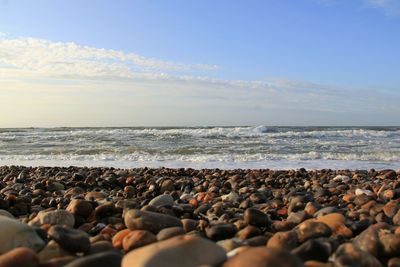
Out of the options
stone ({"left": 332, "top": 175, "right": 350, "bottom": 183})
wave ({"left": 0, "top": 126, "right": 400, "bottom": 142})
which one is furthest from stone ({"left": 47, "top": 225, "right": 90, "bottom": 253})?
wave ({"left": 0, "top": 126, "right": 400, "bottom": 142})

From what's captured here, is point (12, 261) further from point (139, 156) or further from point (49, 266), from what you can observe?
point (139, 156)

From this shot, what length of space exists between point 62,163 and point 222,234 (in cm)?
1055

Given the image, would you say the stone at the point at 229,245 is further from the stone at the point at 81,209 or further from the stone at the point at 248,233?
the stone at the point at 81,209

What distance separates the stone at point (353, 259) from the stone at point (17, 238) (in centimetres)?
141

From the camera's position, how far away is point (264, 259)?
58.4 inches

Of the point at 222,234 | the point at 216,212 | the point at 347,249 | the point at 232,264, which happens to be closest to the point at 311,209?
the point at 216,212

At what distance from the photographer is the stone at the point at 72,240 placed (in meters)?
2.02

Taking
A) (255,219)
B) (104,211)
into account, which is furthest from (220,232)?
(104,211)

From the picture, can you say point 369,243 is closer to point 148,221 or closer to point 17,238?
point 148,221

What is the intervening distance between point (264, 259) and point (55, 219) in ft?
5.75

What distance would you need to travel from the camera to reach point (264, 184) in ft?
21.5

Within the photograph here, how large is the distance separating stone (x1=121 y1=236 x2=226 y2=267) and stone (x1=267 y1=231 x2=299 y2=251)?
42 cm

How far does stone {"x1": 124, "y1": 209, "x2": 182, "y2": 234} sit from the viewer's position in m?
2.47

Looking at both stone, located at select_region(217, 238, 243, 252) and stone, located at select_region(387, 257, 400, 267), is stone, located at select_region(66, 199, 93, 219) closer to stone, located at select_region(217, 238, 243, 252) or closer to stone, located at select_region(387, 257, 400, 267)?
stone, located at select_region(217, 238, 243, 252)
